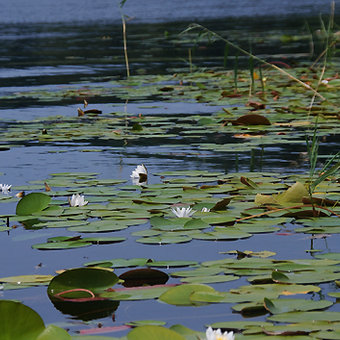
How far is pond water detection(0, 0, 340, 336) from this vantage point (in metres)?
2.71

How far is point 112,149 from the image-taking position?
5203mm

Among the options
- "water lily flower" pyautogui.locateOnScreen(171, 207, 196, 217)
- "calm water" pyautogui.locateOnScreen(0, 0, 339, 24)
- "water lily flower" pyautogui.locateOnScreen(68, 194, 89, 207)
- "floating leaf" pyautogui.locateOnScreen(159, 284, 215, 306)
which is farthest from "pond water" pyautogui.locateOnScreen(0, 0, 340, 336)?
"calm water" pyautogui.locateOnScreen(0, 0, 339, 24)

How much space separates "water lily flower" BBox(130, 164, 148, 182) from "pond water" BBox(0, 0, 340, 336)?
4 centimetres

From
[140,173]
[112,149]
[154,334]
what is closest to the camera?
[154,334]

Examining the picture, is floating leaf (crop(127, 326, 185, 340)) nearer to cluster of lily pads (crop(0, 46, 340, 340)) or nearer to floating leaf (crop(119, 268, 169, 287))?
cluster of lily pads (crop(0, 46, 340, 340))

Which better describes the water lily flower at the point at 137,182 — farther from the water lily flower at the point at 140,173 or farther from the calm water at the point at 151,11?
the calm water at the point at 151,11

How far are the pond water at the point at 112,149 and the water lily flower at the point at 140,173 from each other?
0.04 metres

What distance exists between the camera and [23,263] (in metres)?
2.77

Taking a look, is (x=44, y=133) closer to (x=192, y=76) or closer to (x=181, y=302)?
(x=181, y=302)

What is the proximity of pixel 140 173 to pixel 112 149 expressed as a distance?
1.20 meters

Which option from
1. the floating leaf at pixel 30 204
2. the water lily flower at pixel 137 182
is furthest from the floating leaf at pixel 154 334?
the water lily flower at pixel 137 182

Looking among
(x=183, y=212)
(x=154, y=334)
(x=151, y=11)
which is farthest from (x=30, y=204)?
(x=151, y=11)

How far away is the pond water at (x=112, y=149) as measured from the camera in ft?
8.89

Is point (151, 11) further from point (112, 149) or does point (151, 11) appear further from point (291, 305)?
point (291, 305)
